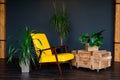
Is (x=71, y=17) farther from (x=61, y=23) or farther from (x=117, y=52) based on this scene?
(x=117, y=52)

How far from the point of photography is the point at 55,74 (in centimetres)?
561

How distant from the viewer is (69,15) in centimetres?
796

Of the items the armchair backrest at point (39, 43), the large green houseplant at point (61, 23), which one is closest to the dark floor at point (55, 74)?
the armchair backrest at point (39, 43)

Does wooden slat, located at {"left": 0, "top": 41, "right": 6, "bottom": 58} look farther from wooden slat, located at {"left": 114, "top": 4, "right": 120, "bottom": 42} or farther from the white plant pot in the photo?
wooden slat, located at {"left": 114, "top": 4, "right": 120, "bottom": 42}

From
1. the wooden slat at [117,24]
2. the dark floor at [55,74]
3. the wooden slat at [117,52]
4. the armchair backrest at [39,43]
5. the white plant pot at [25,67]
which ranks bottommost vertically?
the dark floor at [55,74]

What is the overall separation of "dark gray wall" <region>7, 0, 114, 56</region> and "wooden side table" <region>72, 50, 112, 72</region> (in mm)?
1763

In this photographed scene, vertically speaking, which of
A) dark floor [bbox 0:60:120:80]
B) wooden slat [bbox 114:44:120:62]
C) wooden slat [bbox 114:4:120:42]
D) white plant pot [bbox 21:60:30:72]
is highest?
wooden slat [bbox 114:4:120:42]

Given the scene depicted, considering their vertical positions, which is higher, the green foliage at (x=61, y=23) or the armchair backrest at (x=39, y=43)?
the green foliage at (x=61, y=23)

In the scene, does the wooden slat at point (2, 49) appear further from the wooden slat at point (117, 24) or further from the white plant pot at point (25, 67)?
the wooden slat at point (117, 24)

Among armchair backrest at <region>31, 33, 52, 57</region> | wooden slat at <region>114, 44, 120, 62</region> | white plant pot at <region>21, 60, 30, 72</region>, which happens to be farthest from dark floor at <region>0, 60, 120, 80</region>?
wooden slat at <region>114, 44, 120, 62</region>

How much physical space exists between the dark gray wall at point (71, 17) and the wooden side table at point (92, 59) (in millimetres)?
1763

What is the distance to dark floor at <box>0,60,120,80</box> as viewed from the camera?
17.1ft

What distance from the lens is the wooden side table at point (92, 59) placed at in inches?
234

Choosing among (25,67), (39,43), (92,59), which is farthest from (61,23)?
(25,67)
